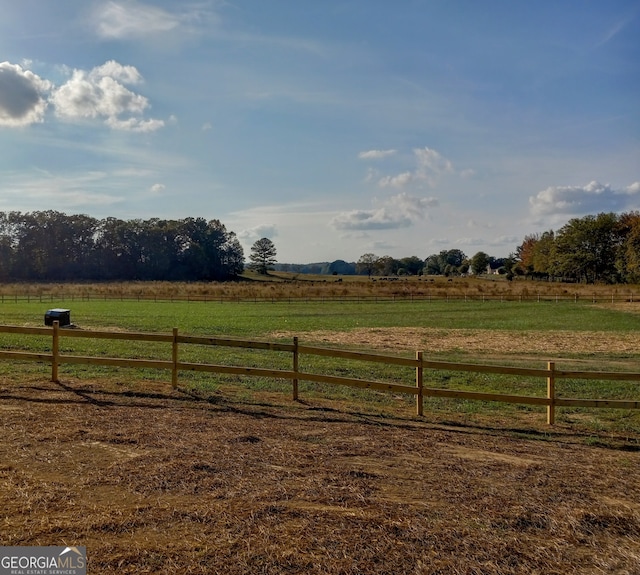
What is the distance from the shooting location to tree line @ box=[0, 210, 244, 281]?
109 m

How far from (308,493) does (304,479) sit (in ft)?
1.43

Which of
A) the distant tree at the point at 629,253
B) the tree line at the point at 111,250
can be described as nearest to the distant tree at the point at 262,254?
the tree line at the point at 111,250

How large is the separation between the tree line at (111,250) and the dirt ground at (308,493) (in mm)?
112854

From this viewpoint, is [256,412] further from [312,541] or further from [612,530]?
[612,530]

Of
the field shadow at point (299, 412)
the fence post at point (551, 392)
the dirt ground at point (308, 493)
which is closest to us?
the dirt ground at point (308, 493)

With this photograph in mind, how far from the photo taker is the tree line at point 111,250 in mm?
109375

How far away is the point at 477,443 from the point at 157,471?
4.96 meters

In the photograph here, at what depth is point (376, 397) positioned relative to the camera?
1256cm

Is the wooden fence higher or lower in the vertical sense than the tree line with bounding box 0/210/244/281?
lower

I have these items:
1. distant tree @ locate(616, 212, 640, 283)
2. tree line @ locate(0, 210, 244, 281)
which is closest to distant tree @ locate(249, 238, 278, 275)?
tree line @ locate(0, 210, 244, 281)

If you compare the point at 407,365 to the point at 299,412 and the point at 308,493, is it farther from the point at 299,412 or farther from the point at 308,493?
the point at 308,493

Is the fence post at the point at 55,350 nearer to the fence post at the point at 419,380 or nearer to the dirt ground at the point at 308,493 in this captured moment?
the dirt ground at the point at 308,493

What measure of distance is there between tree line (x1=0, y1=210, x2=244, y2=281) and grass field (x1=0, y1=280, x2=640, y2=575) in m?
111

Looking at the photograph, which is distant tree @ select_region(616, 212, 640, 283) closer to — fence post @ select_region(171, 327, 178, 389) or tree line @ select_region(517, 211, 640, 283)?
tree line @ select_region(517, 211, 640, 283)
